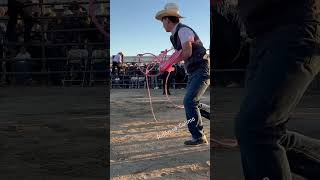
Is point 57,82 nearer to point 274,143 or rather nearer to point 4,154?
point 274,143

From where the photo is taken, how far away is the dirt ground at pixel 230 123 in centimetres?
193

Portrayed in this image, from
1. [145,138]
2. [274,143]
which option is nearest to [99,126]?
[145,138]

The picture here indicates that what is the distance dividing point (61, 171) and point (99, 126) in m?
0.47

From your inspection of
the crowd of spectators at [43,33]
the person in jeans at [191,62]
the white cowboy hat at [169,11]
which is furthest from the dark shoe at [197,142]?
the crowd of spectators at [43,33]

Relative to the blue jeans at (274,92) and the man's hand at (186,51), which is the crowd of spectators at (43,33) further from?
the blue jeans at (274,92)

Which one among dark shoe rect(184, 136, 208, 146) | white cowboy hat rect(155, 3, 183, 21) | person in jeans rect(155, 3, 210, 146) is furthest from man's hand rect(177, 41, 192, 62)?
dark shoe rect(184, 136, 208, 146)

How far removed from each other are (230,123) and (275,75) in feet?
2.98

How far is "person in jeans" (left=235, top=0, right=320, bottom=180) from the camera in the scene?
1.41 meters

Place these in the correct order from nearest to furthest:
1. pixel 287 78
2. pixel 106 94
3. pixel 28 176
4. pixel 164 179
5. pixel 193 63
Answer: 1. pixel 287 78
2. pixel 106 94
3. pixel 193 63
4. pixel 164 179
5. pixel 28 176

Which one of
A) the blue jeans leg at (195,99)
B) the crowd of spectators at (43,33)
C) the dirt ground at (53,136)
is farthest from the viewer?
the blue jeans leg at (195,99)

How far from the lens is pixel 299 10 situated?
1430 mm

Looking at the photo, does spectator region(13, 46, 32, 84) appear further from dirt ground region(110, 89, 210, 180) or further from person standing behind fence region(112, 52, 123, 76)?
dirt ground region(110, 89, 210, 180)

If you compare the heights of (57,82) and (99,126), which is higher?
(57,82)

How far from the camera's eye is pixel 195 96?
8.41 feet
